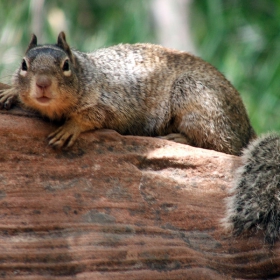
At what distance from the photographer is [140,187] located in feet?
13.1

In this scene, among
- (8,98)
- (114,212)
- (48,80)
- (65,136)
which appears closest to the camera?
(114,212)

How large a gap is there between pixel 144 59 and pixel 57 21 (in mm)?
5631

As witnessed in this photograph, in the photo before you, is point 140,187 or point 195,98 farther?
point 195,98

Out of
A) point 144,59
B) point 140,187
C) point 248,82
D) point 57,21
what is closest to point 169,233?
point 140,187

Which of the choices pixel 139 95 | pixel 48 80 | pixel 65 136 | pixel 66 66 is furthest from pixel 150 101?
pixel 48 80

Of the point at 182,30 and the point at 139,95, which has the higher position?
the point at 182,30

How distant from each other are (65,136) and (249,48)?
22.0ft

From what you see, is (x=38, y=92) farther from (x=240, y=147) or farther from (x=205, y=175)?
(x=240, y=147)

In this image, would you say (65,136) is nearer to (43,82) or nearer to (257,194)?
(43,82)

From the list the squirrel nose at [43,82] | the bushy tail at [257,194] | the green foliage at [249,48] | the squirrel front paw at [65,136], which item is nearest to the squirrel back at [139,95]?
the squirrel front paw at [65,136]

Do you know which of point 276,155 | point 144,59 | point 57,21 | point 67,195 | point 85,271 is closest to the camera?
point 85,271

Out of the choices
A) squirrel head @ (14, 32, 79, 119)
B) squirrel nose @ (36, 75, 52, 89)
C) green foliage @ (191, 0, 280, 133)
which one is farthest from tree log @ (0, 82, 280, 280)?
green foliage @ (191, 0, 280, 133)

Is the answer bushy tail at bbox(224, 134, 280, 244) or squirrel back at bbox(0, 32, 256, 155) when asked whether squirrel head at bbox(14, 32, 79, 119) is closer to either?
squirrel back at bbox(0, 32, 256, 155)

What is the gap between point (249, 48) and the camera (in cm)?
1012
